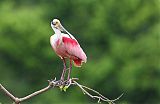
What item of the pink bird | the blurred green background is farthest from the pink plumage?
the blurred green background

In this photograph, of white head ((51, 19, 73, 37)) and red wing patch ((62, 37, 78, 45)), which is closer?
white head ((51, 19, 73, 37))

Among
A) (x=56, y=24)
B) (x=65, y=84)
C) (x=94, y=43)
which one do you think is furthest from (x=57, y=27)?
(x=94, y=43)

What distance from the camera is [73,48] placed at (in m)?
3.07

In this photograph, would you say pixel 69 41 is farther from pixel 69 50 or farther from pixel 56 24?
pixel 56 24

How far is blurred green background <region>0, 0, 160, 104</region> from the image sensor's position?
15773 millimetres

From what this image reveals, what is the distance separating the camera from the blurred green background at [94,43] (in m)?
15.8

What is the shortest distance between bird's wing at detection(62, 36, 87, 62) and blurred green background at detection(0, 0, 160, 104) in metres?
12.1

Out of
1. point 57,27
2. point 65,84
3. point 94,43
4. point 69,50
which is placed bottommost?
point 94,43

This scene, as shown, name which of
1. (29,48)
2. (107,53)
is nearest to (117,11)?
(107,53)

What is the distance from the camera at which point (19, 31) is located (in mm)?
16422

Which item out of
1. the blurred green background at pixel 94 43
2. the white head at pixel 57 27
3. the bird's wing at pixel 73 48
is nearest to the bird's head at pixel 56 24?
the white head at pixel 57 27

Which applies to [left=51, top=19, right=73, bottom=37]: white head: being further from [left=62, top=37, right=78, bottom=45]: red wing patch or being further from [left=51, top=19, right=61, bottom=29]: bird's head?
[left=62, top=37, right=78, bottom=45]: red wing patch

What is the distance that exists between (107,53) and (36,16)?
1.60 metres

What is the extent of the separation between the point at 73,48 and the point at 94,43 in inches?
538
